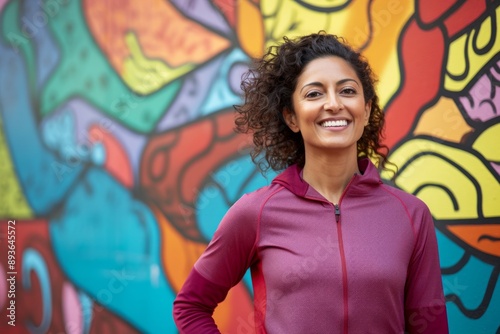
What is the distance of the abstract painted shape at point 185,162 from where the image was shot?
3611 millimetres

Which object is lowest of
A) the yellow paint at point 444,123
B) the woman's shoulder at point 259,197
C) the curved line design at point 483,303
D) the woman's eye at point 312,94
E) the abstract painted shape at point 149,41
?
the curved line design at point 483,303

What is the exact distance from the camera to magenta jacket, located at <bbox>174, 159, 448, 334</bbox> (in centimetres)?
182

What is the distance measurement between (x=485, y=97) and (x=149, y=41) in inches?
79.7

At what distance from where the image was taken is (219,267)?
2.02 m

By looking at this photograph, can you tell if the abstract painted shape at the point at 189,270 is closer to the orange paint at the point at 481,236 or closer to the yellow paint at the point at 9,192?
the yellow paint at the point at 9,192

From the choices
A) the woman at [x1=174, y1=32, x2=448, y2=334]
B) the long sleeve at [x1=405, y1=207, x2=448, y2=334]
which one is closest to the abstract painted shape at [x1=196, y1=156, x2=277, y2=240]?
the woman at [x1=174, y1=32, x2=448, y2=334]

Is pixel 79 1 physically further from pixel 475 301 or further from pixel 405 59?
pixel 475 301

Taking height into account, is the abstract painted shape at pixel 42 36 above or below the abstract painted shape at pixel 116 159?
above

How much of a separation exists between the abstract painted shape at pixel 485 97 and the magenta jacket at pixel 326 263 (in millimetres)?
1165

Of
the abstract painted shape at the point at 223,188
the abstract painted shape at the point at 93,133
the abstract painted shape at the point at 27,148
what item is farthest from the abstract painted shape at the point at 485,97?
the abstract painted shape at the point at 27,148

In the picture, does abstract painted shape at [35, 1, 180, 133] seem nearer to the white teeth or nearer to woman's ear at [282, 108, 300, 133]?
woman's ear at [282, 108, 300, 133]

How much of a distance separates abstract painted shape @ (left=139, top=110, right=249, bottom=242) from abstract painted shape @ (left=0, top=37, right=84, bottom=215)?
2.14 ft

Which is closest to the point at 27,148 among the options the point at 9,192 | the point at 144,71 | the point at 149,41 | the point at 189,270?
the point at 9,192

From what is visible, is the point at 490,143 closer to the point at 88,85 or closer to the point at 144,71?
the point at 144,71
